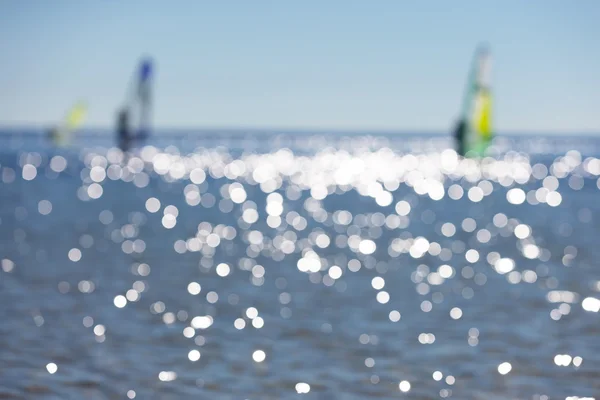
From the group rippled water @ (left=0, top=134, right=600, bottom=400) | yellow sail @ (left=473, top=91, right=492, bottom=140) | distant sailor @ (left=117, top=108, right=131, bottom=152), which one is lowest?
rippled water @ (left=0, top=134, right=600, bottom=400)

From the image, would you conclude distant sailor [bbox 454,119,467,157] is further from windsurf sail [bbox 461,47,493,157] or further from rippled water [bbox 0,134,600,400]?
rippled water [bbox 0,134,600,400]

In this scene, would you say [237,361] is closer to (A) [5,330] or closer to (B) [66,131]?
(A) [5,330]

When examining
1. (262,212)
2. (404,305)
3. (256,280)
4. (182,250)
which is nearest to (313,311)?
(404,305)

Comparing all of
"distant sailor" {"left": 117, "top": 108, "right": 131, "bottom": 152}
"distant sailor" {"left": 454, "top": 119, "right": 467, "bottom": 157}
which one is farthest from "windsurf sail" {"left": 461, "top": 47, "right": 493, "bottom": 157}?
"distant sailor" {"left": 117, "top": 108, "right": 131, "bottom": 152}

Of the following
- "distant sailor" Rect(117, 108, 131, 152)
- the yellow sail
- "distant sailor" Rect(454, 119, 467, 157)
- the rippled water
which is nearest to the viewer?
the rippled water

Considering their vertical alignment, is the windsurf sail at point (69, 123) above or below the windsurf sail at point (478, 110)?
Answer: above

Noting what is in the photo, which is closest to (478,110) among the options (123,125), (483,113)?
(483,113)

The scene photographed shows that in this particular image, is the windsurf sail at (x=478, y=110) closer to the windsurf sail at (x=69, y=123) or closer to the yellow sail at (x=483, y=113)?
the yellow sail at (x=483, y=113)

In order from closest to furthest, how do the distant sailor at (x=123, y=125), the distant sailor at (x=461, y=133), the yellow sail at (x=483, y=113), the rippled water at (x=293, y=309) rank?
the rippled water at (x=293, y=309) → the yellow sail at (x=483, y=113) → the distant sailor at (x=461, y=133) → the distant sailor at (x=123, y=125)

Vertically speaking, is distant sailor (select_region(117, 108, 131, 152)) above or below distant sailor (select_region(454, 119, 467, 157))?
above

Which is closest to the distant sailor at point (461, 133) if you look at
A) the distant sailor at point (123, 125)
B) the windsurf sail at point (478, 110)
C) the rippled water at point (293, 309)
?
the windsurf sail at point (478, 110)

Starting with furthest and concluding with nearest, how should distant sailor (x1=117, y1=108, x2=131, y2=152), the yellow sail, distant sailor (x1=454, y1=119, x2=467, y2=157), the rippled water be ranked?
distant sailor (x1=117, y1=108, x2=131, y2=152) < distant sailor (x1=454, y1=119, x2=467, y2=157) < the yellow sail < the rippled water

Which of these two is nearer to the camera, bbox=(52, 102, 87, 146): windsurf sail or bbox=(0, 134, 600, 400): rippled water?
bbox=(0, 134, 600, 400): rippled water

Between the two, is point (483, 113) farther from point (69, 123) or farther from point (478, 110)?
point (69, 123)
